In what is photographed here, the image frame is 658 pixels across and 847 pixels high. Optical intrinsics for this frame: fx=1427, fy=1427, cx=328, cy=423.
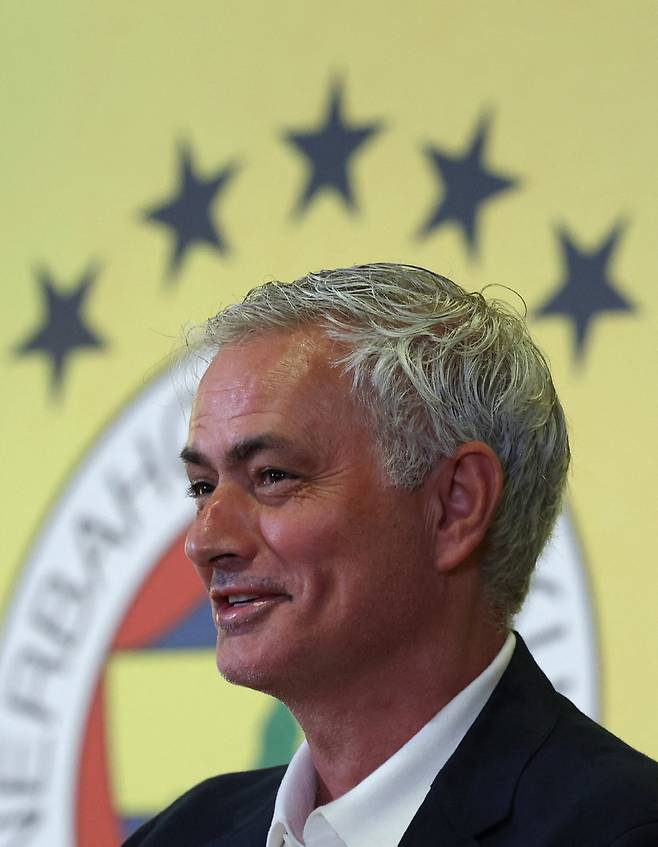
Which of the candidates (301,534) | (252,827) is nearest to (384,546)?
(301,534)

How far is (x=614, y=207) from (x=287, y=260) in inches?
27.5

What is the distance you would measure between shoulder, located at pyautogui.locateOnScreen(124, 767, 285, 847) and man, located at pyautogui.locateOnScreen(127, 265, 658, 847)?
8.5 inches

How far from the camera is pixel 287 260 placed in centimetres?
296

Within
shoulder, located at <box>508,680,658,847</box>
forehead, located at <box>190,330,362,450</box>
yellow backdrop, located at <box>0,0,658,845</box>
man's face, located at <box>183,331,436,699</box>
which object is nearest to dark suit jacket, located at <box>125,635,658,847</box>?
shoulder, located at <box>508,680,658,847</box>

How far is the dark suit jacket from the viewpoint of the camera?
1494 mm

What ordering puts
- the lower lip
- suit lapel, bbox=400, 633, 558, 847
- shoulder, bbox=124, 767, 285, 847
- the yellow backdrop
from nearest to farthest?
suit lapel, bbox=400, 633, 558, 847 < the lower lip < shoulder, bbox=124, 767, 285, 847 < the yellow backdrop

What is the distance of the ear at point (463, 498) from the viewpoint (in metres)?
1.76

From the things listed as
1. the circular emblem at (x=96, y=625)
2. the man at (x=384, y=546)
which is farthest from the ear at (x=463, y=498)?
the circular emblem at (x=96, y=625)

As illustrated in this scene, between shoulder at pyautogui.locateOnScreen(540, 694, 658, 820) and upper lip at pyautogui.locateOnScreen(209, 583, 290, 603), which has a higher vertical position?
upper lip at pyautogui.locateOnScreen(209, 583, 290, 603)

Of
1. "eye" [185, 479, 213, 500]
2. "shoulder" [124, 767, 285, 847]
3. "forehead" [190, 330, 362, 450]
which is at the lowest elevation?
"shoulder" [124, 767, 285, 847]

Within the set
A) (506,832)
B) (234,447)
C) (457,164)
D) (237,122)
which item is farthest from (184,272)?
(506,832)

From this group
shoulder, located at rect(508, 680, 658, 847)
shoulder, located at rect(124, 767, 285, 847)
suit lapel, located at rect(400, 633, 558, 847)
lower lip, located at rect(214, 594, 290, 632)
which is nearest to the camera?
shoulder, located at rect(508, 680, 658, 847)

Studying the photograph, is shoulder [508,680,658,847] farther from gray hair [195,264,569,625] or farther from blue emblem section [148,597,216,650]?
blue emblem section [148,597,216,650]

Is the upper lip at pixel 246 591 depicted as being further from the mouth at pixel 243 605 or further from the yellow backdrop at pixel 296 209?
the yellow backdrop at pixel 296 209
